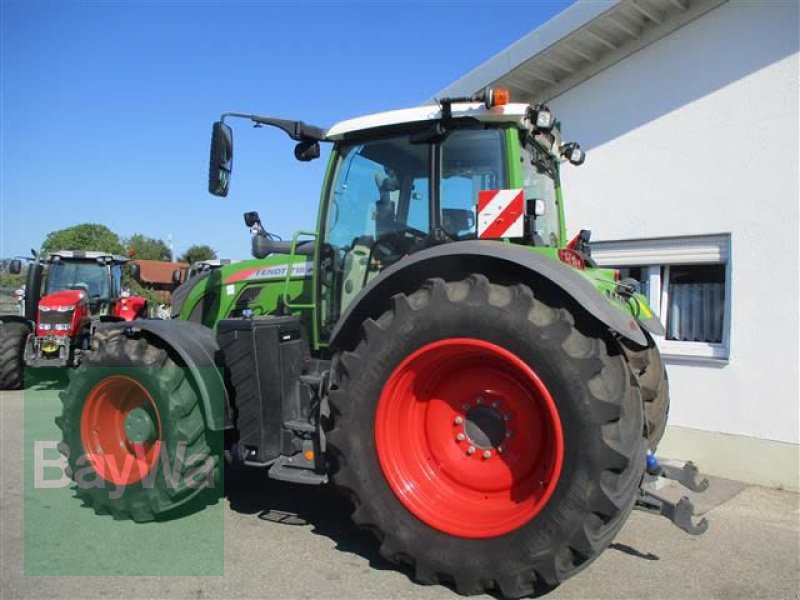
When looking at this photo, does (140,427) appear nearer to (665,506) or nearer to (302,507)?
(302,507)

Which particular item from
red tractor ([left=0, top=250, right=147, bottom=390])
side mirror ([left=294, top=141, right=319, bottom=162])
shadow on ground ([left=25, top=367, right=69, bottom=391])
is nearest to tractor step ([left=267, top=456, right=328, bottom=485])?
side mirror ([left=294, top=141, right=319, bottom=162])

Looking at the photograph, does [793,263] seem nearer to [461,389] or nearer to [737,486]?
[737,486]

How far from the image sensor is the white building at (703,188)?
→ 530 centimetres

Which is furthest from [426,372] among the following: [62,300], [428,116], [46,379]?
[46,379]

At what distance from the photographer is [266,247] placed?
460 centimetres

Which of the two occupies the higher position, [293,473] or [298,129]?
[298,129]

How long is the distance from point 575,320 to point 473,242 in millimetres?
648

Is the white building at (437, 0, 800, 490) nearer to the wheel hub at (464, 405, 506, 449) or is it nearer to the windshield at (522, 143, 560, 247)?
the windshield at (522, 143, 560, 247)

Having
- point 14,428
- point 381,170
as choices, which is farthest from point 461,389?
point 14,428

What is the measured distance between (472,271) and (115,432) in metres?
2.68

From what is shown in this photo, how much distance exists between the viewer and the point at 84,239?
4294 centimetres

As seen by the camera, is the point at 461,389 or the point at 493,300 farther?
the point at 461,389

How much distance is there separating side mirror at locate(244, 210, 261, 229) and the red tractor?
6.99 m

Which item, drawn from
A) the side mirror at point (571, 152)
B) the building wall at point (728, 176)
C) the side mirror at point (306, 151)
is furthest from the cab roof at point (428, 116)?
the building wall at point (728, 176)
